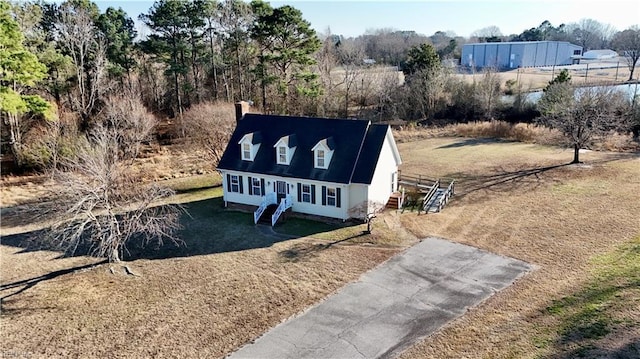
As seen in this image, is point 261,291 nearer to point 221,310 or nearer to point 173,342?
point 221,310

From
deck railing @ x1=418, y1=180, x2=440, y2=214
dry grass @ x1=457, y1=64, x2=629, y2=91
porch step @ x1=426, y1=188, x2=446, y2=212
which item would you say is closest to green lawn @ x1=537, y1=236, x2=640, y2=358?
porch step @ x1=426, y1=188, x2=446, y2=212

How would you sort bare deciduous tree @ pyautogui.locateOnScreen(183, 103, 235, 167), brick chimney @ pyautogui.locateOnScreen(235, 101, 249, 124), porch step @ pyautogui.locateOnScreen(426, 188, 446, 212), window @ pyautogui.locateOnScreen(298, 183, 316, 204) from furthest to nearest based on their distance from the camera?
bare deciduous tree @ pyautogui.locateOnScreen(183, 103, 235, 167) → brick chimney @ pyautogui.locateOnScreen(235, 101, 249, 124) → porch step @ pyautogui.locateOnScreen(426, 188, 446, 212) → window @ pyautogui.locateOnScreen(298, 183, 316, 204)

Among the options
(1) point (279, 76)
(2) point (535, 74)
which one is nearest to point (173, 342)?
(1) point (279, 76)

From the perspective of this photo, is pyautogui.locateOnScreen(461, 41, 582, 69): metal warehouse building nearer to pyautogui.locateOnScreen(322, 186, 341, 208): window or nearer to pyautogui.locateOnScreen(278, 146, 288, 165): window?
pyautogui.locateOnScreen(278, 146, 288, 165): window

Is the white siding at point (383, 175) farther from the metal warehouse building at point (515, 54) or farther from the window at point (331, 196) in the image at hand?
the metal warehouse building at point (515, 54)

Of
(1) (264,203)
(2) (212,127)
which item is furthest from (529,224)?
(2) (212,127)

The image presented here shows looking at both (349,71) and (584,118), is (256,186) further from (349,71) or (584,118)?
(349,71)
